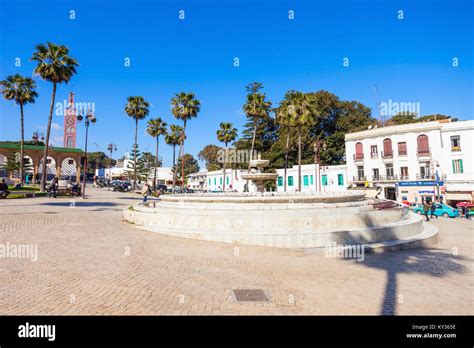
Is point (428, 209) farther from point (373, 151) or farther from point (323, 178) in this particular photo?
point (323, 178)

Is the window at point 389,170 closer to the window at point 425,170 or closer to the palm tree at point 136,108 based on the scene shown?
the window at point 425,170

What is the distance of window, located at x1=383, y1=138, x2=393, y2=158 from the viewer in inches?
1423

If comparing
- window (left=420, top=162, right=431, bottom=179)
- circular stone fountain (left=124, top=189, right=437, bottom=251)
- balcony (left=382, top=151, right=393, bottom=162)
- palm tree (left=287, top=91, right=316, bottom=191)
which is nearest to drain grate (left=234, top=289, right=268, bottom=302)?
circular stone fountain (left=124, top=189, right=437, bottom=251)

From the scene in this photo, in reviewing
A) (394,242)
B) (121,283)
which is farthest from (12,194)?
(394,242)

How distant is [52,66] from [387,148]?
1666 inches

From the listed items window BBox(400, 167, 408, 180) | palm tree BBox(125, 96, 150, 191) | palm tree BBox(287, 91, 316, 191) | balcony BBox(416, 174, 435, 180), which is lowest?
balcony BBox(416, 174, 435, 180)

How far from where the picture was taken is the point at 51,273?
5.84m

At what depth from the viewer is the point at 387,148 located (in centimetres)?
3650

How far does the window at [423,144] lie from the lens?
109 ft

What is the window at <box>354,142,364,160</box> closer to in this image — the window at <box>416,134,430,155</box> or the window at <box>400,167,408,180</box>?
the window at <box>400,167,408,180</box>

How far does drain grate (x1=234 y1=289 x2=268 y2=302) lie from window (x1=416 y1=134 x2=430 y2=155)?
3685 cm

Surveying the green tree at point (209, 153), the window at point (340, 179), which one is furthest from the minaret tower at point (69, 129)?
the window at point (340, 179)

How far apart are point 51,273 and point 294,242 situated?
6864 mm
